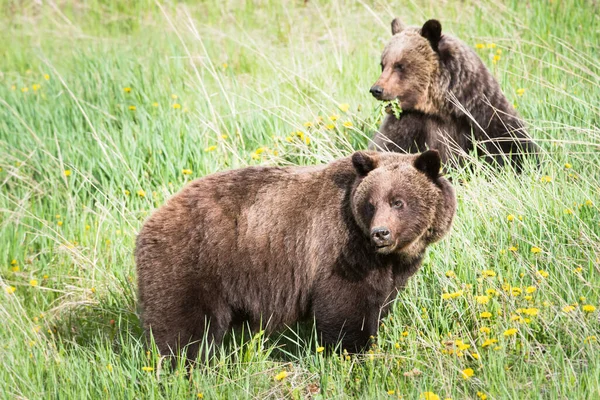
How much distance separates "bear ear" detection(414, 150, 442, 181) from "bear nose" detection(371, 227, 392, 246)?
514 mm

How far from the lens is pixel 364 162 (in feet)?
16.0

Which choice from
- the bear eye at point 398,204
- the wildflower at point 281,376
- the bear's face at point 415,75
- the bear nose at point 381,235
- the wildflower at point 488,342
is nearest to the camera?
the wildflower at point 488,342

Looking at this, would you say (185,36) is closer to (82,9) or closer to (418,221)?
(82,9)

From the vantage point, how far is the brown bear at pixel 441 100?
691 cm

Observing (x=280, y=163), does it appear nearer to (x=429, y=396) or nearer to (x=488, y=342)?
(x=488, y=342)

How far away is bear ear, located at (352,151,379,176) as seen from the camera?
486cm

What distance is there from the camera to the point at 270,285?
5.10 m

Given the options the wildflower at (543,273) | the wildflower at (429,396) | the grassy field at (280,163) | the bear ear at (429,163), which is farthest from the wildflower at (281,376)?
the wildflower at (543,273)

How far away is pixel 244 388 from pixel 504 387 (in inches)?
54.5

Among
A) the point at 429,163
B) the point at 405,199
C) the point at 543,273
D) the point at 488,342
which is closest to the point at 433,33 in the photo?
the point at 429,163

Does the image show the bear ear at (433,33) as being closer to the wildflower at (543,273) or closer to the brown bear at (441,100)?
the brown bear at (441,100)

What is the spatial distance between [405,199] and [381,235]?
1.16 feet

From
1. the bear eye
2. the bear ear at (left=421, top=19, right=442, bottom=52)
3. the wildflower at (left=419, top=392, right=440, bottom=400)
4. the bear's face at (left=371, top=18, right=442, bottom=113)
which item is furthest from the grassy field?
the bear ear at (left=421, top=19, right=442, bottom=52)

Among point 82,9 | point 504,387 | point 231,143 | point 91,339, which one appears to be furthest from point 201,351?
point 82,9
